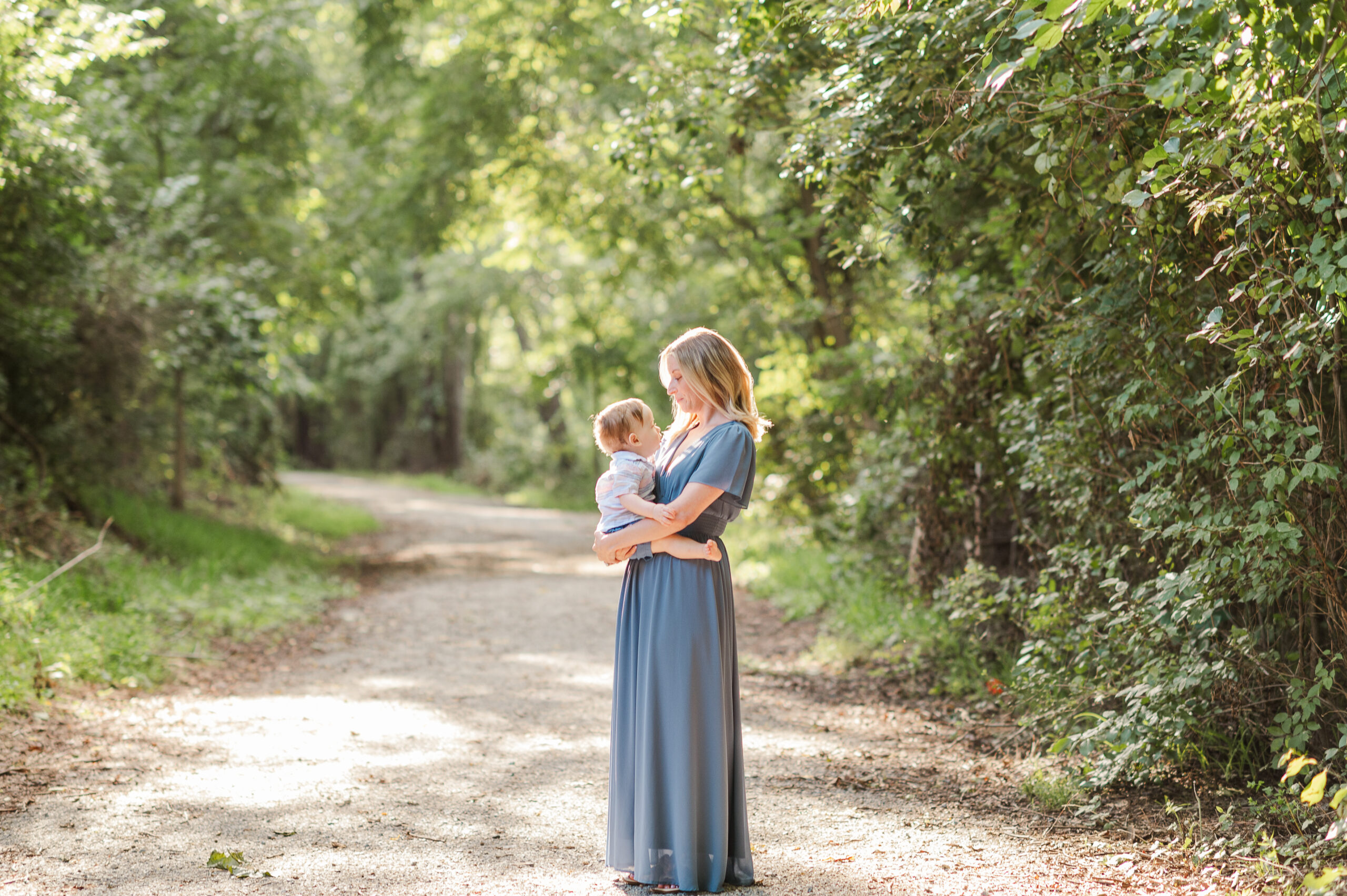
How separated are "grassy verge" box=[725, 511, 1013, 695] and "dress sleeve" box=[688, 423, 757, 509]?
11.4 ft

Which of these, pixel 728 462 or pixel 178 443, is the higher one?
pixel 728 462

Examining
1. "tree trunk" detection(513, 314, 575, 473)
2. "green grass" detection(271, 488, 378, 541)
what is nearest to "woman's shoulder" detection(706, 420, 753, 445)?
"green grass" detection(271, 488, 378, 541)

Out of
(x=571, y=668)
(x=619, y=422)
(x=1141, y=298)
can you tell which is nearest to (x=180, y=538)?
(x=571, y=668)

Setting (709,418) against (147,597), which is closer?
(709,418)

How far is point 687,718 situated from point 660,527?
720 mm

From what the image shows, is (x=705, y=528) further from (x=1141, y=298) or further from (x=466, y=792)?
(x=1141, y=298)

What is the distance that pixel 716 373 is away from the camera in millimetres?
3855

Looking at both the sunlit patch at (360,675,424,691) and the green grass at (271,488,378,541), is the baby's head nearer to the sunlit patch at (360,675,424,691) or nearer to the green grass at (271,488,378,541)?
the sunlit patch at (360,675,424,691)

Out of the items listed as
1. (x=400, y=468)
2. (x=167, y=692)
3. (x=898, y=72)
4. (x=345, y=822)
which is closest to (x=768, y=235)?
(x=898, y=72)

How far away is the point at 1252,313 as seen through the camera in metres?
4.04

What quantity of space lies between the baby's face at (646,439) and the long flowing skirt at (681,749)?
0.41m

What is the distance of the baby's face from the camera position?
12.8 ft

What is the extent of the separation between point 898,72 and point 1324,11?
197 centimetres

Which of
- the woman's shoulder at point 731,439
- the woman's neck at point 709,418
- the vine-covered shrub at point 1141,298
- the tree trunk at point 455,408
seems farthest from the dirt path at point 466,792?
the tree trunk at point 455,408
